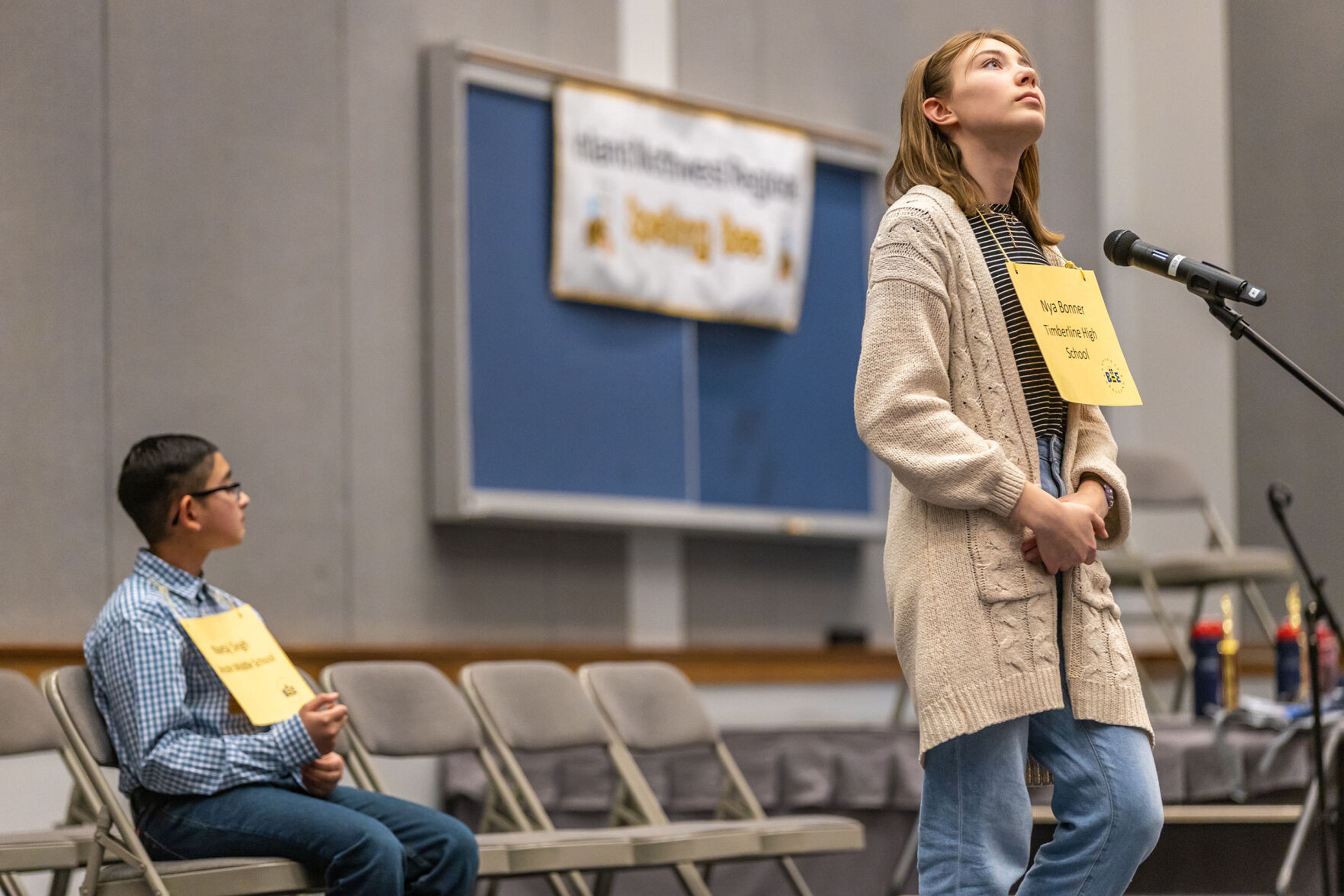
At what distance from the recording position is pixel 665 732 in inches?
154

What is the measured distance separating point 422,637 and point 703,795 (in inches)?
37.9

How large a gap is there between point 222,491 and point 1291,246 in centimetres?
523

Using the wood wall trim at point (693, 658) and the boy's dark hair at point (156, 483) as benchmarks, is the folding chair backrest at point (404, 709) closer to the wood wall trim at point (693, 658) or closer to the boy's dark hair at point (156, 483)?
the boy's dark hair at point (156, 483)

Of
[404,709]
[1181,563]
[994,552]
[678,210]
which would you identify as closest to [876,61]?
[678,210]

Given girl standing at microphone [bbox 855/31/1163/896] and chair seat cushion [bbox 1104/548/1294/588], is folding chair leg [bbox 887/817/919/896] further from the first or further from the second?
girl standing at microphone [bbox 855/31/1163/896]

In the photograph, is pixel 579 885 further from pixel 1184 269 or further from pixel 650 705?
pixel 1184 269

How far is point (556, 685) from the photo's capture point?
12.7ft

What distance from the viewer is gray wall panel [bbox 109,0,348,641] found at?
14.1ft

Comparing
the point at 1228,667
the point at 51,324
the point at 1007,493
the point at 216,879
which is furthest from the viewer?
the point at 1228,667

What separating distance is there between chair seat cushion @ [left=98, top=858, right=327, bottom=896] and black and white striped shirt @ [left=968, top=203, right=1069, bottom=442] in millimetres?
1495

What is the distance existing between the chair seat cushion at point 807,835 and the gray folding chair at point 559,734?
0.03m

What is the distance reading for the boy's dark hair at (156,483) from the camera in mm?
2986

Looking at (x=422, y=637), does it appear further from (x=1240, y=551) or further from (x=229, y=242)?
(x=1240, y=551)

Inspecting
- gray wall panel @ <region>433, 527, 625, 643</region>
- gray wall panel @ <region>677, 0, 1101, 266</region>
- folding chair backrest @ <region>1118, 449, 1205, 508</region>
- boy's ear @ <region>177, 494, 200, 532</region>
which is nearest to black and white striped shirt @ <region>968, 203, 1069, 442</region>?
boy's ear @ <region>177, 494, 200, 532</region>
